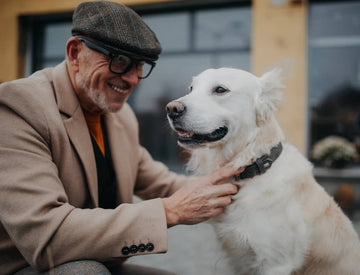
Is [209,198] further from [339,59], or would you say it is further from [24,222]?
[339,59]

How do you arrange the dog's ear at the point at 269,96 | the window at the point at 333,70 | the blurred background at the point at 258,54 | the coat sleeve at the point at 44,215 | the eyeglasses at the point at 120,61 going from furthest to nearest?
1. the window at the point at 333,70
2. the blurred background at the point at 258,54
3. the dog's ear at the point at 269,96
4. the eyeglasses at the point at 120,61
5. the coat sleeve at the point at 44,215

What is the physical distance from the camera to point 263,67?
508cm

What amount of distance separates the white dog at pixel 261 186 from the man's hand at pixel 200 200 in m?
0.08

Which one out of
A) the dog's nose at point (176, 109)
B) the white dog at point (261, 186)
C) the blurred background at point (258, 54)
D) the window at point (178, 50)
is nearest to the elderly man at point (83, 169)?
the white dog at point (261, 186)

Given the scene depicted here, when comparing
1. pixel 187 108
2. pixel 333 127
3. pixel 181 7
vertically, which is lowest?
pixel 333 127

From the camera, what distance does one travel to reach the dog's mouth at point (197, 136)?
1576 mm

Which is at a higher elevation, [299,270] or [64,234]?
[64,234]

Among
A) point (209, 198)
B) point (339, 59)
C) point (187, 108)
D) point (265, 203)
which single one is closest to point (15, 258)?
point (209, 198)

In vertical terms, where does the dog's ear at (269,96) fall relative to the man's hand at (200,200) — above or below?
above

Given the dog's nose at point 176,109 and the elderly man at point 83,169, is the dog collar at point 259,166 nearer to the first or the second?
the elderly man at point 83,169

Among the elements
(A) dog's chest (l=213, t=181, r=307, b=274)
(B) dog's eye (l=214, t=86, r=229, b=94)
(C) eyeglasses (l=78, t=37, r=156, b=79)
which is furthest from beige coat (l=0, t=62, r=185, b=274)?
(B) dog's eye (l=214, t=86, r=229, b=94)

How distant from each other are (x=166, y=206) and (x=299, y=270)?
62cm

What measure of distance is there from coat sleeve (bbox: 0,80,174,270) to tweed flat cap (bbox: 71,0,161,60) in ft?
1.22

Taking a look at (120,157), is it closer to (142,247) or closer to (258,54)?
(142,247)
